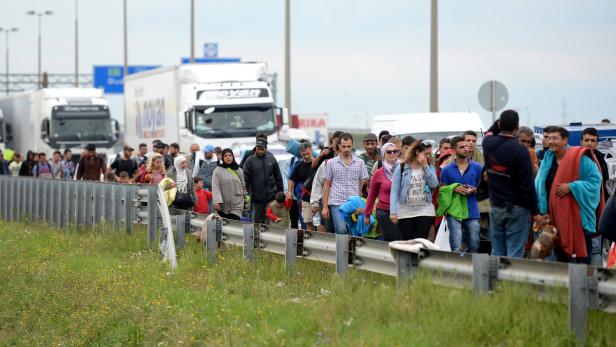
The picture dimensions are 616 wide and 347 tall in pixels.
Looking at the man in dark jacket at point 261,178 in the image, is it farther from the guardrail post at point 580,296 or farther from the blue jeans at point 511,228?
the guardrail post at point 580,296

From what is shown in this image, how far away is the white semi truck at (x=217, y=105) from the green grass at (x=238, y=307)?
1670 centimetres

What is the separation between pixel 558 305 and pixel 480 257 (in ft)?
2.73

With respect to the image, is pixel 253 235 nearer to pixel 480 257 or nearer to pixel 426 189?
pixel 426 189

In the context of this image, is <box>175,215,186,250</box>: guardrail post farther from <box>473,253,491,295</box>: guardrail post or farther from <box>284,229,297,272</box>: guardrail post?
<box>473,253,491,295</box>: guardrail post

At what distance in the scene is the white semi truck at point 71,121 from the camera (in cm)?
5025

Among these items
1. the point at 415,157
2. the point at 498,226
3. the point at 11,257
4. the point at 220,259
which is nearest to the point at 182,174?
the point at 11,257

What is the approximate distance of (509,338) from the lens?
941cm

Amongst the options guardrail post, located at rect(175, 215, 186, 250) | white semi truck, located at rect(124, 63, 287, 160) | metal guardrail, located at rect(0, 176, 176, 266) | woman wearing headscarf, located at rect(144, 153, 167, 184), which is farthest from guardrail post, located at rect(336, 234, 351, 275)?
white semi truck, located at rect(124, 63, 287, 160)

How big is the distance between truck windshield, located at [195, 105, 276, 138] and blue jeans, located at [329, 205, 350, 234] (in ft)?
67.1

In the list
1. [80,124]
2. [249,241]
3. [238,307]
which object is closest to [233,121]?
[80,124]

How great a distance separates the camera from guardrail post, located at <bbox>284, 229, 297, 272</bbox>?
14195 millimetres

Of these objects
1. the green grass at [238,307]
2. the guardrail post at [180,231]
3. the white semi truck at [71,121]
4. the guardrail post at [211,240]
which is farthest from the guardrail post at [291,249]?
the white semi truck at [71,121]

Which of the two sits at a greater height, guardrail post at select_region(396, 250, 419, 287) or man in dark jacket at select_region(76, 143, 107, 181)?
man in dark jacket at select_region(76, 143, 107, 181)

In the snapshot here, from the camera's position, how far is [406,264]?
37.3 ft
